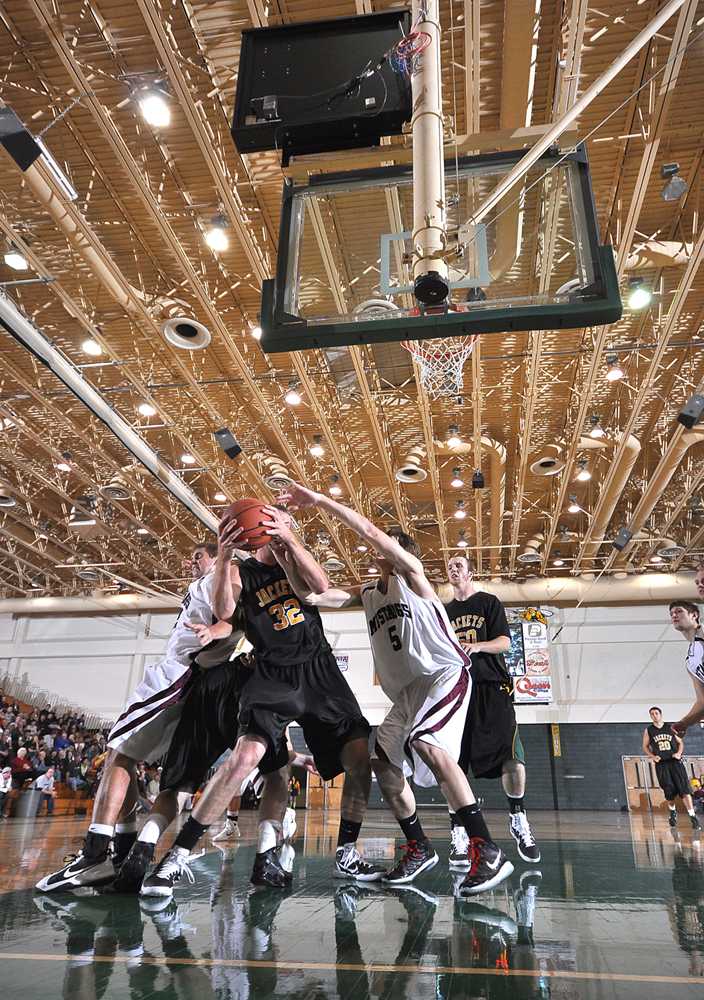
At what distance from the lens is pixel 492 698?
4875 millimetres

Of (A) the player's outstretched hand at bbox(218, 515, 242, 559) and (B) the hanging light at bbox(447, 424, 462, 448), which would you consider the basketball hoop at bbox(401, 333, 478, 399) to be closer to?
(A) the player's outstretched hand at bbox(218, 515, 242, 559)

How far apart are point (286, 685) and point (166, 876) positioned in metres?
1.01

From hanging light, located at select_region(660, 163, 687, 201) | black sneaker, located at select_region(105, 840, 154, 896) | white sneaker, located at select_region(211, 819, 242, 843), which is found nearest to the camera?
black sneaker, located at select_region(105, 840, 154, 896)

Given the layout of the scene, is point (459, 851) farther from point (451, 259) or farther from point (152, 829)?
point (451, 259)

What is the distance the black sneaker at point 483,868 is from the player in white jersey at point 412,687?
41mm

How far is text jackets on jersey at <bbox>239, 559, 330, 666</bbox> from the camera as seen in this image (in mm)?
3727

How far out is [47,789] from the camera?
46.3 ft

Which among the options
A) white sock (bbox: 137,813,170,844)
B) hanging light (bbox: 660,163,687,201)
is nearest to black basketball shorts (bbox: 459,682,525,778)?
white sock (bbox: 137,813,170,844)

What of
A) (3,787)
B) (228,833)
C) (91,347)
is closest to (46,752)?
(3,787)

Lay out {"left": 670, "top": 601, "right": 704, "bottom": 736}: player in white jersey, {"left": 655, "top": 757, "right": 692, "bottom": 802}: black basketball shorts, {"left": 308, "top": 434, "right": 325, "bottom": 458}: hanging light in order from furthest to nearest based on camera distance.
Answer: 1. {"left": 308, "top": 434, "right": 325, "bottom": 458}: hanging light
2. {"left": 655, "top": 757, "right": 692, "bottom": 802}: black basketball shorts
3. {"left": 670, "top": 601, "right": 704, "bottom": 736}: player in white jersey

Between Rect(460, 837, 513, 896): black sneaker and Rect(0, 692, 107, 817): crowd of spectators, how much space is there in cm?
994

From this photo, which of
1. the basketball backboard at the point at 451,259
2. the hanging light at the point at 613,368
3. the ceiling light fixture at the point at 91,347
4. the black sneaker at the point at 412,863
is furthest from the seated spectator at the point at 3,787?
the hanging light at the point at 613,368

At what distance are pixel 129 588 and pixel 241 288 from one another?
1591 cm

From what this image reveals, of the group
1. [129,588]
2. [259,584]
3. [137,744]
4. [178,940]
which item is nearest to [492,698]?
[259,584]
